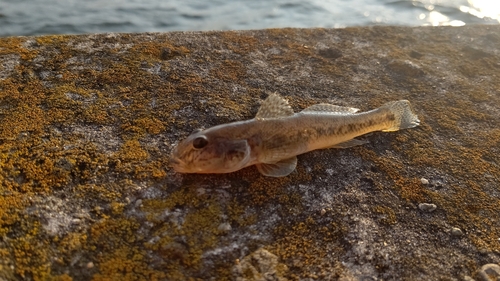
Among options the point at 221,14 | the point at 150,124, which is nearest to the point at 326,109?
the point at 150,124

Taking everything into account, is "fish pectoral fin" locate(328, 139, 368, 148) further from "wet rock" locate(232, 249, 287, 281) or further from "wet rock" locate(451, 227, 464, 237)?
"wet rock" locate(232, 249, 287, 281)

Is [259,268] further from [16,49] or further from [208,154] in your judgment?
[16,49]

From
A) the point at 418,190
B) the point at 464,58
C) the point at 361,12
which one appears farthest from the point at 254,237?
the point at 361,12

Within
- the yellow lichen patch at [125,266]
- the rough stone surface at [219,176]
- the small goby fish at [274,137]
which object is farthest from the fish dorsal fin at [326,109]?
the yellow lichen patch at [125,266]

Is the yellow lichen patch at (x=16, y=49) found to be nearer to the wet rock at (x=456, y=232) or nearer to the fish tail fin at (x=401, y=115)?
the fish tail fin at (x=401, y=115)

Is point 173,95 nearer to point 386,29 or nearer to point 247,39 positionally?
point 247,39

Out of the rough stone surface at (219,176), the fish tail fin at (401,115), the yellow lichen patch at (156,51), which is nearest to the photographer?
the rough stone surface at (219,176)

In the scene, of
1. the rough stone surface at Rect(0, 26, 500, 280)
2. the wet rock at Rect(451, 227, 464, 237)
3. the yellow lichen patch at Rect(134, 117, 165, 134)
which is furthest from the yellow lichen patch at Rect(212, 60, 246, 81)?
the wet rock at Rect(451, 227, 464, 237)
